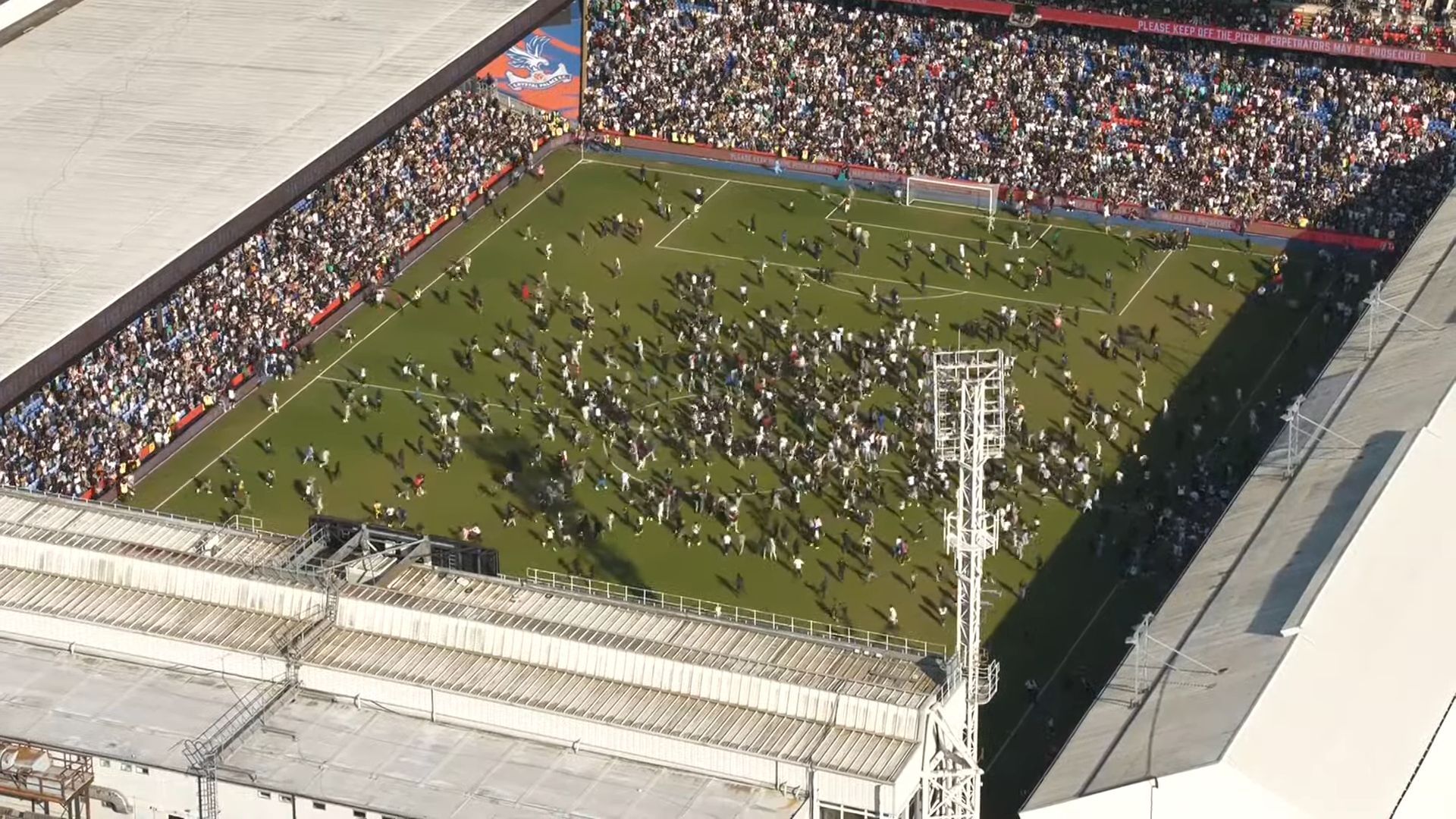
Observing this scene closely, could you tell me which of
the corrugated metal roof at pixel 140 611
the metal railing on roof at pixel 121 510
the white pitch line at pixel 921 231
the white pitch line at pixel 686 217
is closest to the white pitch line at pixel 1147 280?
the white pitch line at pixel 921 231

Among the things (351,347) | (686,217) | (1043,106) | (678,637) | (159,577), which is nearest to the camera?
(678,637)

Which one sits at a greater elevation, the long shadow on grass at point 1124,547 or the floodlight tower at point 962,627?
the floodlight tower at point 962,627

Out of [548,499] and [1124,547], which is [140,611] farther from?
[1124,547]

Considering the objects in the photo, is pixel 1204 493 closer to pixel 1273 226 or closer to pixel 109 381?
pixel 1273 226

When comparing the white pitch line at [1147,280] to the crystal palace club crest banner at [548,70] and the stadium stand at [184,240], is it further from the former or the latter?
the crystal palace club crest banner at [548,70]

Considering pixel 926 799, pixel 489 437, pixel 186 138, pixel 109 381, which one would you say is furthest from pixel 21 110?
pixel 926 799

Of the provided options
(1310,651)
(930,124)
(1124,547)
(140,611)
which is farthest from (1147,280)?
(140,611)

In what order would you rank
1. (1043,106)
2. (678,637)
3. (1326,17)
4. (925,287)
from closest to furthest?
(678,637) < (925,287) < (1326,17) < (1043,106)
